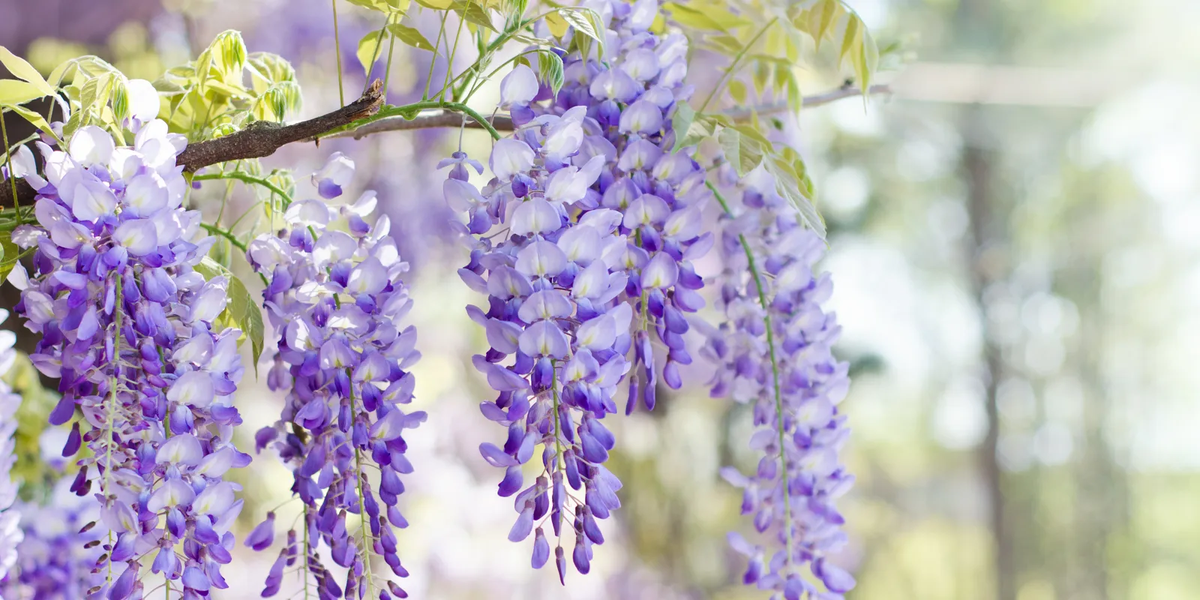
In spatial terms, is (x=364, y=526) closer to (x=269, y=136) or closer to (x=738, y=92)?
(x=269, y=136)

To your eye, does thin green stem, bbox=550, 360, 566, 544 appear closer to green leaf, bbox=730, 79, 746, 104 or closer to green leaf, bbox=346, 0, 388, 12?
green leaf, bbox=346, 0, 388, 12

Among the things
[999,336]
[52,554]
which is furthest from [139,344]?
[999,336]

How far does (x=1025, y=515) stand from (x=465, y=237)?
599cm

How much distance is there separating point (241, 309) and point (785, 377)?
30cm

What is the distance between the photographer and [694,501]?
8.71 feet

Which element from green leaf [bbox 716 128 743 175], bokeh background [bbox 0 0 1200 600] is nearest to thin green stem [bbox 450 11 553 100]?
green leaf [bbox 716 128 743 175]

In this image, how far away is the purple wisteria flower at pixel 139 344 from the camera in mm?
334

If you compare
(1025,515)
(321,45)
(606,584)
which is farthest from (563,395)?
(1025,515)

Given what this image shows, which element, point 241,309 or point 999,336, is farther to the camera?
point 999,336

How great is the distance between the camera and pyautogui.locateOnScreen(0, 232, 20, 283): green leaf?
37cm

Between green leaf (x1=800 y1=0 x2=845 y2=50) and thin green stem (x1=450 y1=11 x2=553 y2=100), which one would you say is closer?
thin green stem (x1=450 y1=11 x2=553 y2=100)

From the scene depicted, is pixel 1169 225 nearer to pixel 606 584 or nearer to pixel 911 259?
pixel 911 259

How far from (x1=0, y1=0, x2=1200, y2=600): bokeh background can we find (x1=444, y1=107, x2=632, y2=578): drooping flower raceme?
1.93 m

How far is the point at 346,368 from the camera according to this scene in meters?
0.39
